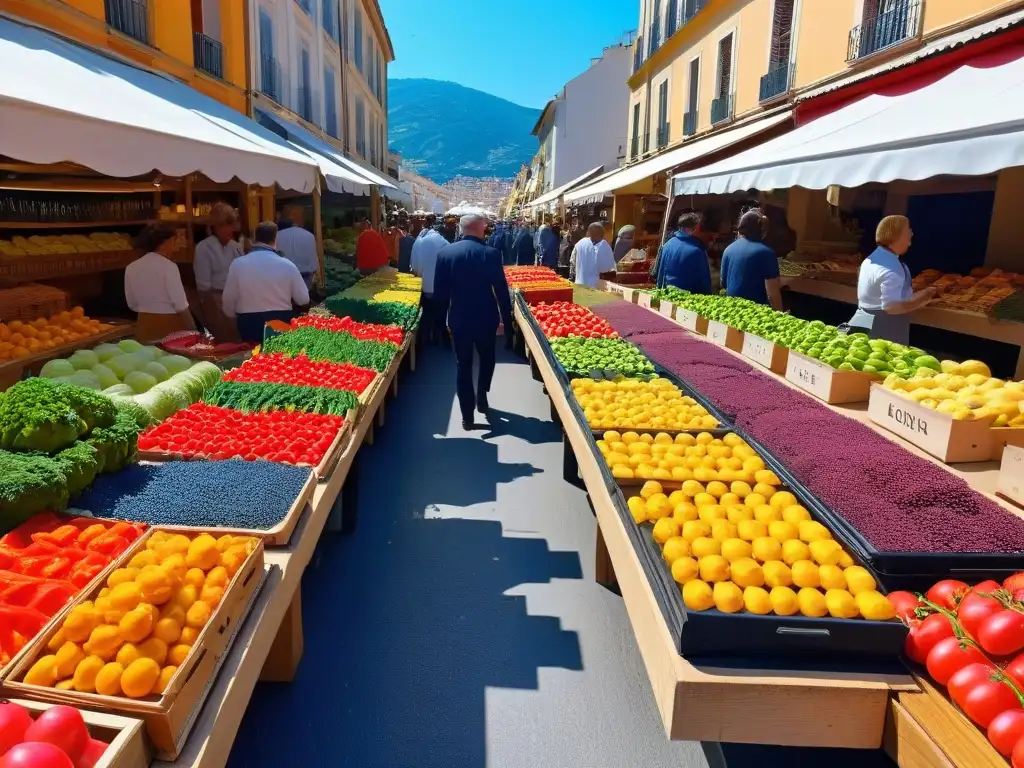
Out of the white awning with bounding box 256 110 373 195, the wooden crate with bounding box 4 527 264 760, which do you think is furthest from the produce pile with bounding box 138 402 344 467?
A: the white awning with bounding box 256 110 373 195

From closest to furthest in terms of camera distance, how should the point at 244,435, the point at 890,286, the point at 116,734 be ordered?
the point at 116,734
the point at 244,435
the point at 890,286

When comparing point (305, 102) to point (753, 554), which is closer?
point (753, 554)

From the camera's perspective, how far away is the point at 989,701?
1578mm

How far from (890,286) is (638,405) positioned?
79.1 inches

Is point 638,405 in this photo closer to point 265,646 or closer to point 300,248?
point 265,646

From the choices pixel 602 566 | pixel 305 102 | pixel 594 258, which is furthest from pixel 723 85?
pixel 602 566

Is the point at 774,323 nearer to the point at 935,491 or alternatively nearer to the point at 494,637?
the point at 935,491

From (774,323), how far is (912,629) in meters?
3.42

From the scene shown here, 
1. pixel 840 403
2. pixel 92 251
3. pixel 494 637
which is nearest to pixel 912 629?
pixel 494 637

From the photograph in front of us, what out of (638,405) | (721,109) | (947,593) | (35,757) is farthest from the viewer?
(721,109)

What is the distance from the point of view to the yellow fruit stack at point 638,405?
3613mm

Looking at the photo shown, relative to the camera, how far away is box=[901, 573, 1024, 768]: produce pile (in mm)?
1552

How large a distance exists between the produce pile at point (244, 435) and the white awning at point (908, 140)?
3.71 m

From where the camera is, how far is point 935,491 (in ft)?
7.84
